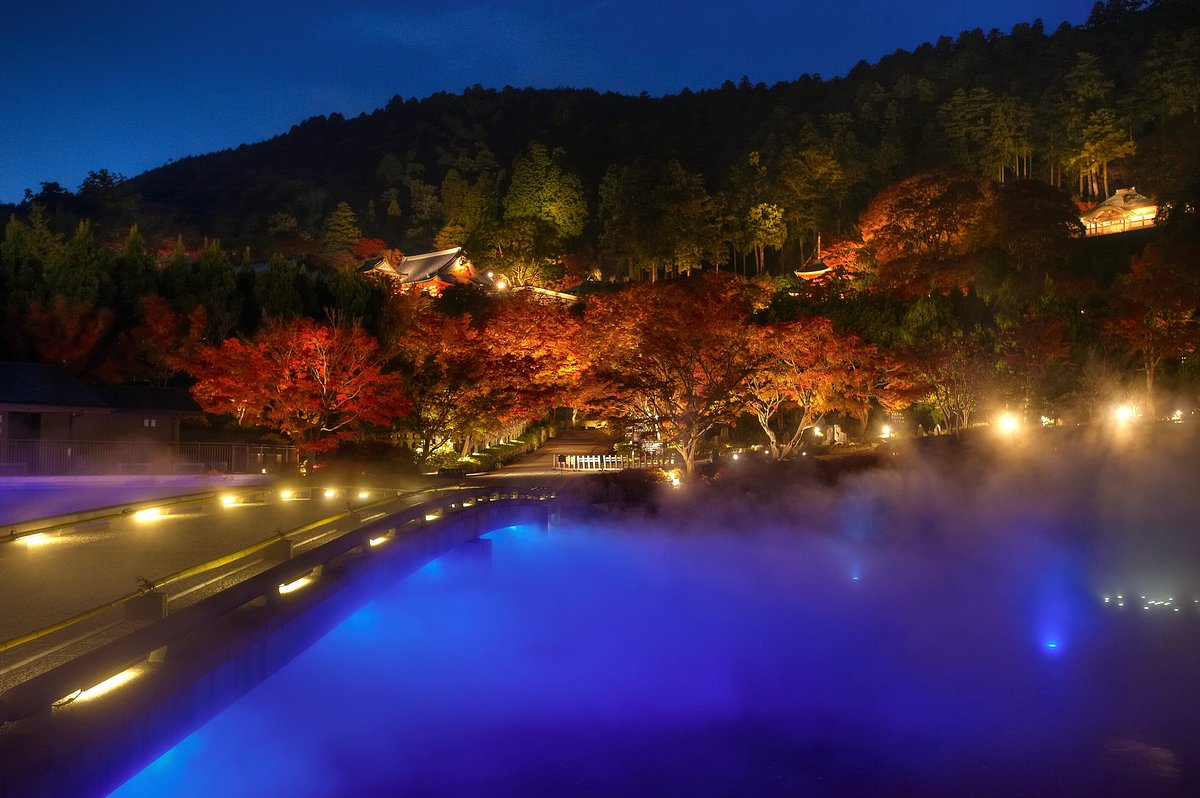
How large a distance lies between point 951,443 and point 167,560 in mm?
23859

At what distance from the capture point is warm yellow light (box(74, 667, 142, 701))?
18.9 ft

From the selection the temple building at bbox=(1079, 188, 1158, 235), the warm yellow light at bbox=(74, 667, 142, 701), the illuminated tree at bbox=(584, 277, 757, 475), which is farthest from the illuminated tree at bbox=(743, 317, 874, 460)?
the temple building at bbox=(1079, 188, 1158, 235)

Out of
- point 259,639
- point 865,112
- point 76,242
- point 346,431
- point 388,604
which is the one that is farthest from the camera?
point 865,112

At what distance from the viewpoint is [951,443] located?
2853 centimetres

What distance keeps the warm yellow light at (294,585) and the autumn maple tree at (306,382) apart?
15174mm

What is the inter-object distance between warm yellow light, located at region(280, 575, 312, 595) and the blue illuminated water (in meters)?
0.82

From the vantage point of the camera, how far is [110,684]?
6.05 meters

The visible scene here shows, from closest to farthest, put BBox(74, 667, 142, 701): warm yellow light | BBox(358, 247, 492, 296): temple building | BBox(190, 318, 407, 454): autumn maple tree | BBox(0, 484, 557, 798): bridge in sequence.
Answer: BBox(0, 484, 557, 798): bridge < BBox(74, 667, 142, 701): warm yellow light < BBox(190, 318, 407, 454): autumn maple tree < BBox(358, 247, 492, 296): temple building

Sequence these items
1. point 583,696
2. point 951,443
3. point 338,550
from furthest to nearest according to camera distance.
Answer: point 951,443, point 583,696, point 338,550

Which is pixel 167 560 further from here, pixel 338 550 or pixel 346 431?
pixel 346 431

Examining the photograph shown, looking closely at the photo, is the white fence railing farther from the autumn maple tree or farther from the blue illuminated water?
the blue illuminated water

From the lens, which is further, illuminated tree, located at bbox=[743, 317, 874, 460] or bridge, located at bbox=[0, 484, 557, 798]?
illuminated tree, located at bbox=[743, 317, 874, 460]

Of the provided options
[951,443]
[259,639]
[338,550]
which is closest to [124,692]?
[259,639]

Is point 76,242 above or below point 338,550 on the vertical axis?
above
